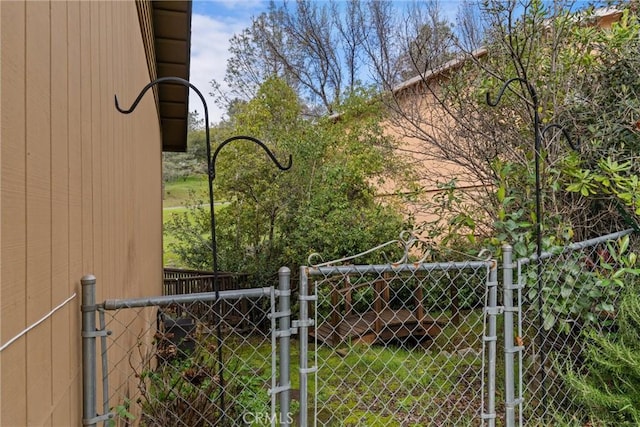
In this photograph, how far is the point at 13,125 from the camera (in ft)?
2.62

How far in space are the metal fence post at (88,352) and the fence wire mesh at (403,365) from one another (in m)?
0.84

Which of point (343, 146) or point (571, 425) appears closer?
point (571, 425)

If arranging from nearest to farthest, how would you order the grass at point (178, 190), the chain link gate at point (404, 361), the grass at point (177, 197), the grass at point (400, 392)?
the chain link gate at point (404, 361) → the grass at point (400, 392) → the grass at point (177, 197) → the grass at point (178, 190)

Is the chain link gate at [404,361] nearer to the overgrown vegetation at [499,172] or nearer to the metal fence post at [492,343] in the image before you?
the metal fence post at [492,343]

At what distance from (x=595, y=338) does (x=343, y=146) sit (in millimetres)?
5889

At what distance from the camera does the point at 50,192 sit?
102 centimetres

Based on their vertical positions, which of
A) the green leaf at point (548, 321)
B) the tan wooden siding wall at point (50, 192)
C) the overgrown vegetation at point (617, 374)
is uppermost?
the tan wooden siding wall at point (50, 192)

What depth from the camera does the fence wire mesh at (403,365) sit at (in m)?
2.89

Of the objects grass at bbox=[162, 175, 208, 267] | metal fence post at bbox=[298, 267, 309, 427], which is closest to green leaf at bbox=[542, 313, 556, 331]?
metal fence post at bbox=[298, 267, 309, 427]

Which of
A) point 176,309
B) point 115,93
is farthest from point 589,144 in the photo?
point 176,309

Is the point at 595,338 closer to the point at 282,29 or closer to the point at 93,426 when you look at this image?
the point at 93,426

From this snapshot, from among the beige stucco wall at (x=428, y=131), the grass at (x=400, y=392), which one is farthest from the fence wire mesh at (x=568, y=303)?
the beige stucco wall at (x=428, y=131)

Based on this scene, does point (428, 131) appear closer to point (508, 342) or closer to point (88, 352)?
point (508, 342)

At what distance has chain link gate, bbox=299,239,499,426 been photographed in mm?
2104
